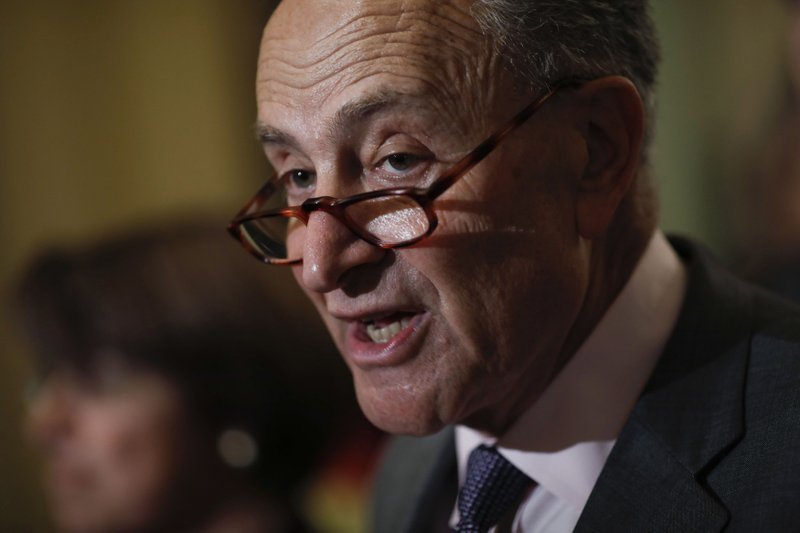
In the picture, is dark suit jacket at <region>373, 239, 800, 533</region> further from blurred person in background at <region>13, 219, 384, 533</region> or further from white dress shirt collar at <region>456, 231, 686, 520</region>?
blurred person in background at <region>13, 219, 384, 533</region>

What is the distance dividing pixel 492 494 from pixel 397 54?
70 cm

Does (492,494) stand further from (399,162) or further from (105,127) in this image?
(105,127)

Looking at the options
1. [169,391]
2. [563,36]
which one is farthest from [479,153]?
[169,391]

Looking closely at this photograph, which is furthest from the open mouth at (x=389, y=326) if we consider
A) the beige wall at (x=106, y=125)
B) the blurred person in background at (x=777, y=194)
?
the beige wall at (x=106, y=125)

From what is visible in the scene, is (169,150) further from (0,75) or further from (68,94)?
(0,75)

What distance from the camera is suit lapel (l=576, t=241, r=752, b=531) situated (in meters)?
1.20

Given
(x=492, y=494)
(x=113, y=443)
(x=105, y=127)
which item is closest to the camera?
(x=492, y=494)

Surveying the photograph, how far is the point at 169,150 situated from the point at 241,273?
6.36 ft

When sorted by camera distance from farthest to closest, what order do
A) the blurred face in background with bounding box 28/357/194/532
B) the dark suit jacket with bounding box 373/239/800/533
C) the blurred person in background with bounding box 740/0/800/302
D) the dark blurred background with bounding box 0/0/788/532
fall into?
the dark blurred background with bounding box 0/0/788/532, the blurred person in background with bounding box 740/0/800/302, the blurred face in background with bounding box 28/357/194/532, the dark suit jacket with bounding box 373/239/800/533

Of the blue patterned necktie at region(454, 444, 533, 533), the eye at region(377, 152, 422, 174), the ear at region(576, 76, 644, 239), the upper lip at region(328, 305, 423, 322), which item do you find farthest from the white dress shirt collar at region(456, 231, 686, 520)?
the eye at region(377, 152, 422, 174)

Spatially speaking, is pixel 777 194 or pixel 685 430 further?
pixel 777 194

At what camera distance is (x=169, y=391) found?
2.27 m

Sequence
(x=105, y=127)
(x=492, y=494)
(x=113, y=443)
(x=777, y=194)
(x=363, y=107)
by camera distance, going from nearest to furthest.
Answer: (x=363, y=107)
(x=492, y=494)
(x=113, y=443)
(x=777, y=194)
(x=105, y=127)

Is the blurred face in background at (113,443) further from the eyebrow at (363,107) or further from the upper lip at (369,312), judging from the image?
the eyebrow at (363,107)
